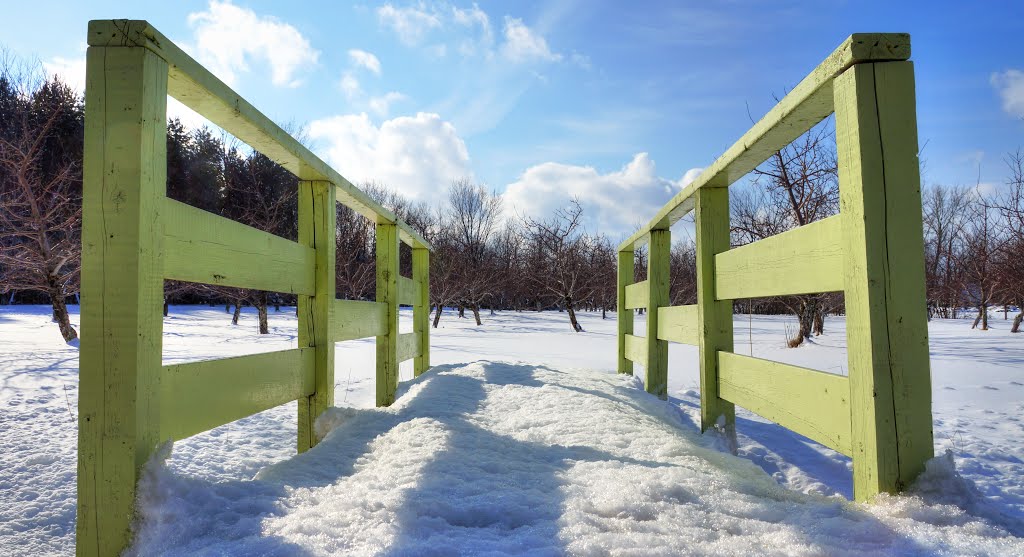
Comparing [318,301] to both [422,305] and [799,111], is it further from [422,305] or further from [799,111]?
[422,305]

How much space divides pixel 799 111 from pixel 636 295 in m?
3.27

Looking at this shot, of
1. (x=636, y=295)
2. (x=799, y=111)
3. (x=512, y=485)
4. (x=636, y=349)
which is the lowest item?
(x=512, y=485)

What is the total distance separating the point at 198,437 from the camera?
115 inches

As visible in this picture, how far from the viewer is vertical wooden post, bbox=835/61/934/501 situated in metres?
1.39

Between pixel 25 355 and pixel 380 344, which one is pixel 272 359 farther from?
pixel 25 355

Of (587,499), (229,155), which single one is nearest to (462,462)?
(587,499)

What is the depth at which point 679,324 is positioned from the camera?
131 inches

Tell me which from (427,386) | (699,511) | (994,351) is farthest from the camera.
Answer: (994,351)

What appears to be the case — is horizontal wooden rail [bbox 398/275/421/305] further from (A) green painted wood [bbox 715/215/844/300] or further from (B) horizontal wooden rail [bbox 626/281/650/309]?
(A) green painted wood [bbox 715/215/844/300]

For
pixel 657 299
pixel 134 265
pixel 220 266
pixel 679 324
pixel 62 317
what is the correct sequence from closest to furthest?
pixel 134 265
pixel 220 266
pixel 679 324
pixel 657 299
pixel 62 317

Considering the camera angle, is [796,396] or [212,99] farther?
[796,396]

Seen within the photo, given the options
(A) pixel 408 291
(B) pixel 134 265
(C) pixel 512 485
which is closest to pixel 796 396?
(C) pixel 512 485

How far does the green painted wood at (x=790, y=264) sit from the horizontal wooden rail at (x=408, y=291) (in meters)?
2.58

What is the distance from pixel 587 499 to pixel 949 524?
85 cm
